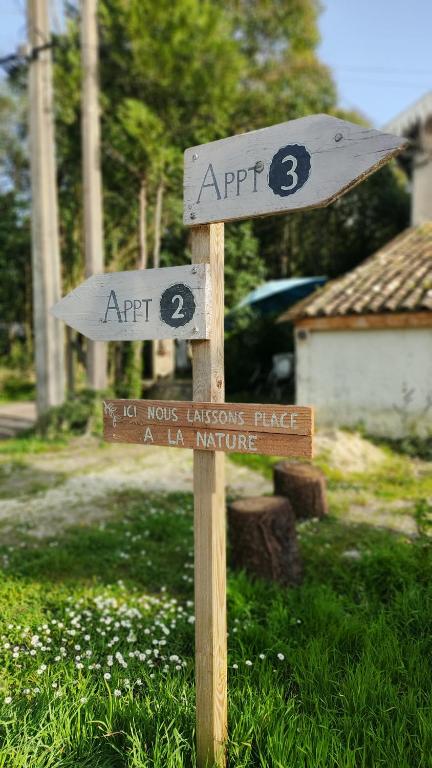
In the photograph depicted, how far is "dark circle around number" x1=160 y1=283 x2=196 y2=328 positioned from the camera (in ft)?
6.95

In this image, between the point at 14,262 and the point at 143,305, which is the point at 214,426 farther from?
the point at 14,262

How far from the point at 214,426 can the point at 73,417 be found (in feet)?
28.2

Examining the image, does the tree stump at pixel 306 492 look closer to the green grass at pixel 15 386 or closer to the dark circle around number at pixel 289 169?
the dark circle around number at pixel 289 169

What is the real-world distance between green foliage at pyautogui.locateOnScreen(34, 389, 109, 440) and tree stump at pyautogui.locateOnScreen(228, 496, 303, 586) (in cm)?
640

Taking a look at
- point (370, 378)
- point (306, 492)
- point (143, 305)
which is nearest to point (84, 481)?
point (306, 492)

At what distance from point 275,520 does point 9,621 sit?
1.98m

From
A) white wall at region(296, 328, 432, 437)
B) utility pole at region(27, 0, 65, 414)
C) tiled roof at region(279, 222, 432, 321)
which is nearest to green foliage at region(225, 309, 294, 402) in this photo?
tiled roof at region(279, 222, 432, 321)

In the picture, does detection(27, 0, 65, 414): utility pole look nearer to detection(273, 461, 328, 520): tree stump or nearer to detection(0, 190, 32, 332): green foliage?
detection(273, 461, 328, 520): tree stump

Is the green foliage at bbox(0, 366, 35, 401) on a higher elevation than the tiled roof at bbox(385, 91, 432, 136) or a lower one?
lower

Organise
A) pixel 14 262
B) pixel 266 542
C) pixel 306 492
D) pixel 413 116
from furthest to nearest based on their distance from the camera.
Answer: pixel 14 262
pixel 413 116
pixel 306 492
pixel 266 542

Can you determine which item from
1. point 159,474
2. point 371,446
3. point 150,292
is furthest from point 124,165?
point 150,292

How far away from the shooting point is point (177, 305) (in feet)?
7.03

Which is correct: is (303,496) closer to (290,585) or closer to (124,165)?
(290,585)

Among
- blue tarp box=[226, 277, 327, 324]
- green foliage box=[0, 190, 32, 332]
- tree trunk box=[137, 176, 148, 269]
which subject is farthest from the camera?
green foliage box=[0, 190, 32, 332]
